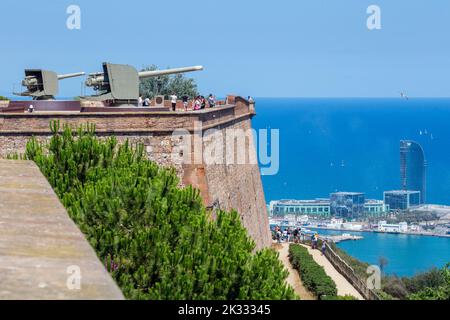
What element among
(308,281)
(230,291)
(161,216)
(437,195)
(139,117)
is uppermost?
(139,117)

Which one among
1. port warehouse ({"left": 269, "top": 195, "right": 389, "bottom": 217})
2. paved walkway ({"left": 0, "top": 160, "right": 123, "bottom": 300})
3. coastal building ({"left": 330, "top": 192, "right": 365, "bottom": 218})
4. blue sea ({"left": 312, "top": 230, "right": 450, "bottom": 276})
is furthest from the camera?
coastal building ({"left": 330, "top": 192, "right": 365, "bottom": 218})

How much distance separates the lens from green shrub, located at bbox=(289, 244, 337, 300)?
2402 cm

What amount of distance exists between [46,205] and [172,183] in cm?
682

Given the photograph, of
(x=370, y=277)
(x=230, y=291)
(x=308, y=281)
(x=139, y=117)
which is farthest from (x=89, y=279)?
(x=370, y=277)

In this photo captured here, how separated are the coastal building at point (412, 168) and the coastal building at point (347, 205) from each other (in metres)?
10.1

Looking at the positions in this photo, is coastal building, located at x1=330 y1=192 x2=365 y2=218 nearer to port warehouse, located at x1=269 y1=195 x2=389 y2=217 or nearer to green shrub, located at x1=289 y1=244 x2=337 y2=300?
port warehouse, located at x1=269 y1=195 x2=389 y2=217

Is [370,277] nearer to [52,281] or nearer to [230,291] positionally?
[230,291]

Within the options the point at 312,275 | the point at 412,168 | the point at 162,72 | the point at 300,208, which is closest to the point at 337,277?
the point at 312,275

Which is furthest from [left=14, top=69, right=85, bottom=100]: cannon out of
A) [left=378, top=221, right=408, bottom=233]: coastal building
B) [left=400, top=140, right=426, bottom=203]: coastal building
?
[left=400, top=140, right=426, bottom=203]: coastal building

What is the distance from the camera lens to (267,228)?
113 ft

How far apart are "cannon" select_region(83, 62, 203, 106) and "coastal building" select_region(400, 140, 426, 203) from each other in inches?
4025

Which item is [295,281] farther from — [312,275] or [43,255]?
[43,255]

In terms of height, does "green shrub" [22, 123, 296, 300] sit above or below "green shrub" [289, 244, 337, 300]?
above

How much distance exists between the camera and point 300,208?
121 m
